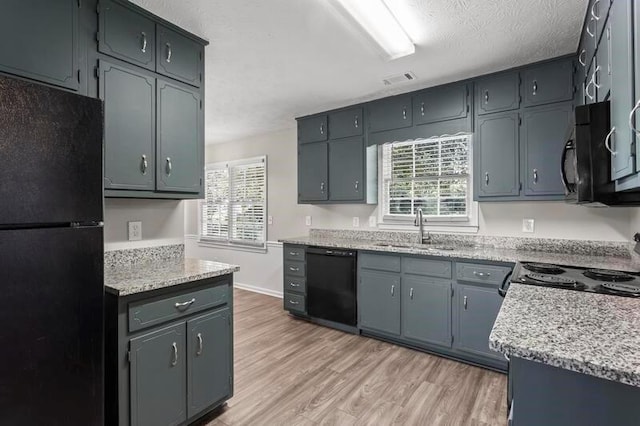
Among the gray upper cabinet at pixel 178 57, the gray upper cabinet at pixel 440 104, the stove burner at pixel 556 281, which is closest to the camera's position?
the stove burner at pixel 556 281

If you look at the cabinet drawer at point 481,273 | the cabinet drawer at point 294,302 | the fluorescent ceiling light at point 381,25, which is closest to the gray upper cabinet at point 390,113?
the fluorescent ceiling light at point 381,25

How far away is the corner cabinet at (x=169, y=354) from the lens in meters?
1.60

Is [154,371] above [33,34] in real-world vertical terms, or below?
below

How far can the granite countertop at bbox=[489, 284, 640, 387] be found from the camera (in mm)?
823

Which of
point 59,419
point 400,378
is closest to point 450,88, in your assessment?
point 400,378

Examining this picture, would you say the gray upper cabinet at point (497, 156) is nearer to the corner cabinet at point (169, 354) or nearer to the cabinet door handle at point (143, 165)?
the corner cabinet at point (169, 354)

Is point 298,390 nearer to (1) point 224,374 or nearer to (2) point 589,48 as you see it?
(1) point 224,374

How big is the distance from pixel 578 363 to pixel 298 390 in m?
1.98

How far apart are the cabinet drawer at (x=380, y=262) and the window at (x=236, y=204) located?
7.16ft

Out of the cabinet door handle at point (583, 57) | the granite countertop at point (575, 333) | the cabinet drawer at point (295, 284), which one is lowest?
the cabinet drawer at point (295, 284)

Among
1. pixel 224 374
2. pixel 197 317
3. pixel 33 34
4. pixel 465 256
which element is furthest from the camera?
pixel 465 256

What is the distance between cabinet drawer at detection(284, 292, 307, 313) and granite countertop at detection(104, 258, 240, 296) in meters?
1.74

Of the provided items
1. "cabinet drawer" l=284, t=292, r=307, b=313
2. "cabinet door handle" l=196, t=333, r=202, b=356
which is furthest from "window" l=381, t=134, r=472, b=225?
"cabinet door handle" l=196, t=333, r=202, b=356

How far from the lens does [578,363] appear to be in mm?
832
